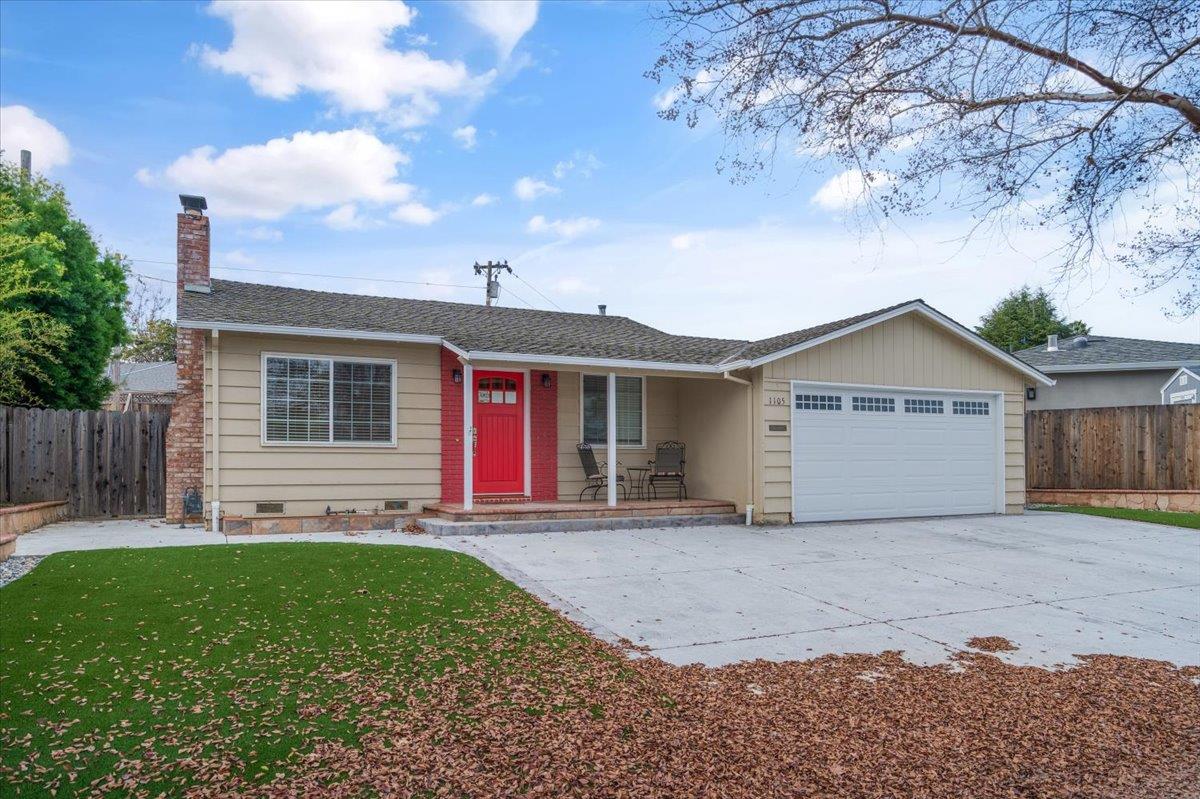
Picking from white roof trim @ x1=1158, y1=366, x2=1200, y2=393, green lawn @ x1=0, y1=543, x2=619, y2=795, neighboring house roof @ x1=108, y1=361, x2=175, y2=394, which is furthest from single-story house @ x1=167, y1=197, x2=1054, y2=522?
neighboring house roof @ x1=108, y1=361, x2=175, y2=394

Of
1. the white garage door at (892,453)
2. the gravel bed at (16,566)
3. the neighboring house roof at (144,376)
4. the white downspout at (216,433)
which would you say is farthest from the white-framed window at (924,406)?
the neighboring house roof at (144,376)

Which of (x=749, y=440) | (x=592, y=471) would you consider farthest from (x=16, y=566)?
(x=749, y=440)

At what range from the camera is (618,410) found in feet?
43.8

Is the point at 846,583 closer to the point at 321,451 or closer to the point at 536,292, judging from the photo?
the point at 321,451

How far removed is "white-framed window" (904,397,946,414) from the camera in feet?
44.4

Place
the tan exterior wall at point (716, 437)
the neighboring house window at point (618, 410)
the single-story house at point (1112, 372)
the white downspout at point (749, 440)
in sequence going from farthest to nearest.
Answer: the single-story house at point (1112, 372) < the neighboring house window at point (618, 410) < the tan exterior wall at point (716, 437) < the white downspout at point (749, 440)

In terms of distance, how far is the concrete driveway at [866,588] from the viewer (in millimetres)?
5922

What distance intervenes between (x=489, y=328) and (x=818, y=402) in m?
5.67

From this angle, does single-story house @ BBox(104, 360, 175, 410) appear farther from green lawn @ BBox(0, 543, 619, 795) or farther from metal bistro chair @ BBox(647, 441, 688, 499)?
green lawn @ BBox(0, 543, 619, 795)

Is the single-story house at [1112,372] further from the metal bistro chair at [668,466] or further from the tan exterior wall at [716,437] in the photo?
the metal bistro chair at [668,466]

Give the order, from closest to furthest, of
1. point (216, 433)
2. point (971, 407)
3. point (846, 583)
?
point (846, 583)
point (216, 433)
point (971, 407)

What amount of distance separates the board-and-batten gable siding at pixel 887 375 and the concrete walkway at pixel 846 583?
1.19 metres

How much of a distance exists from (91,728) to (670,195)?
27.0ft

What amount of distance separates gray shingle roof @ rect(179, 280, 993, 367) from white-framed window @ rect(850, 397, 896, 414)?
1.39m
